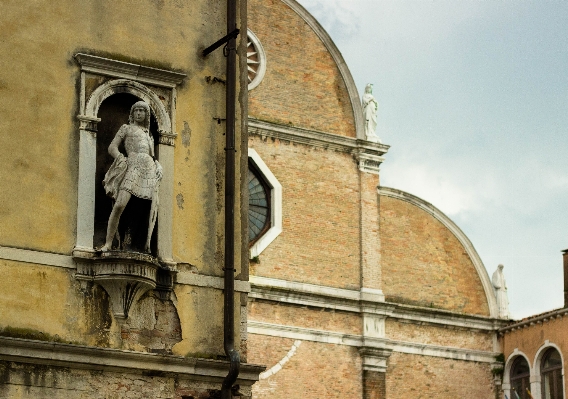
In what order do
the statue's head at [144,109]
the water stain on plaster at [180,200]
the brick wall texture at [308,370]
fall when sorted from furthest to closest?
the brick wall texture at [308,370] < the water stain on plaster at [180,200] < the statue's head at [144,109]

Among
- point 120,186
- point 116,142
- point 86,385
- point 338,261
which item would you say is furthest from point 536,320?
point 86,385

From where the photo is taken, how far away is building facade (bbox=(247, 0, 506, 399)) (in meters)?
24.9

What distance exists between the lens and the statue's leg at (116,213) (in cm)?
1120

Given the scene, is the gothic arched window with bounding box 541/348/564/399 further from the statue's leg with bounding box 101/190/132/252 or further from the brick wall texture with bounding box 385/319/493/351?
the statue's leg with bounding box 101/190/132/252

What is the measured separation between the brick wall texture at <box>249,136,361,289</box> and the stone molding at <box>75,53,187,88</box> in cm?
1306

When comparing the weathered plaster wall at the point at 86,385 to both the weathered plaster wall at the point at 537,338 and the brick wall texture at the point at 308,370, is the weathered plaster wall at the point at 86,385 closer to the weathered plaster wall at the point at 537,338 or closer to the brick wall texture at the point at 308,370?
the brick wall texture at the point at 308,370

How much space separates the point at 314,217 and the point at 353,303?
1.98 metres

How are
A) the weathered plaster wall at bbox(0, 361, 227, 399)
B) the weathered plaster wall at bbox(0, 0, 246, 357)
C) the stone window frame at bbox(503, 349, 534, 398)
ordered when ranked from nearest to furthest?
1. the weathered plaster wall at bbox(0, 361, 227, 399)
2. the weathered plaster wall at bbox(0, 0, 246, 357)
3. the stone window frame at bbox(503, 349, 534, 398)

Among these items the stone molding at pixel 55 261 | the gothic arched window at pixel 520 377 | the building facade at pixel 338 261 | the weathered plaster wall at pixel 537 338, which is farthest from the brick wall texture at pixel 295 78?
the stone molding at pixel 55 261

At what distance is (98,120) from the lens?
11555 mm

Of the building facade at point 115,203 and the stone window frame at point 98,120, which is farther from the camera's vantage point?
the stone window frame at point 98,120

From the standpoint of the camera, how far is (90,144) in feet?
37.7

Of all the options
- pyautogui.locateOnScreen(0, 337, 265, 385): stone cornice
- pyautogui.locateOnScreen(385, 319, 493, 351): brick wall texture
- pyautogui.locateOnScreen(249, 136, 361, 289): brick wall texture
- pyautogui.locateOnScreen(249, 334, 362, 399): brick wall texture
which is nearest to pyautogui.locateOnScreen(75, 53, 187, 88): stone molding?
pyautogui.locateOnScreen(0, 337, 265, 385): stone cornice

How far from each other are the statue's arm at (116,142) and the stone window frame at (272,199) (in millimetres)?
13544
